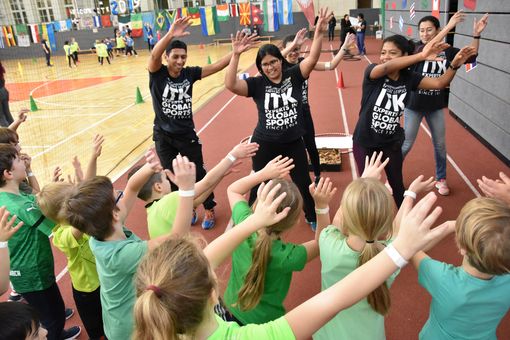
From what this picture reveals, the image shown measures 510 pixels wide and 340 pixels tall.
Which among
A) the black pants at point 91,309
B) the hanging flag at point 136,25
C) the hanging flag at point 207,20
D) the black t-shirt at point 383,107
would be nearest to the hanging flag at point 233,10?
the hanging flag at point 207,20

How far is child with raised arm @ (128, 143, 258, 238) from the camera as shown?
2465 millimetres

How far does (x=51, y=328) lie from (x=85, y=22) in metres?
34.4

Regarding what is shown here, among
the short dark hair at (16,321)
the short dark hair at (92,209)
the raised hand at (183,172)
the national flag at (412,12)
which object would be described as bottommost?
the short dark hair at (16,321)

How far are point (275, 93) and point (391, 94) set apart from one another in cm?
111

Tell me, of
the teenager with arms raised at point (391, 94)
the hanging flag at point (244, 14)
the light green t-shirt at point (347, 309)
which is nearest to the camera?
the light green t-shirt at point (347, 309)

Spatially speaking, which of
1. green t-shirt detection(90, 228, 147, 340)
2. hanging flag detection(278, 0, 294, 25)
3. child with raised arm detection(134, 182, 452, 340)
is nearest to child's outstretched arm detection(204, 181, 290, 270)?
child with raised arm detection(134, 182, 452, 340)

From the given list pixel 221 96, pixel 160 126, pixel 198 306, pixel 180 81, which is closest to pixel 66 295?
→ pixel 160 126

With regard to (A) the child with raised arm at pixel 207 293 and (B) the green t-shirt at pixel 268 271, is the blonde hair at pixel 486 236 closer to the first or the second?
(A) the child with raised arm at pixel 207 293

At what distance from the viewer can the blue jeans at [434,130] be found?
4.98 meters

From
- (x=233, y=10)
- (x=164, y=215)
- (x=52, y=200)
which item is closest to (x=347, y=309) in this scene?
(x=164, y=215)

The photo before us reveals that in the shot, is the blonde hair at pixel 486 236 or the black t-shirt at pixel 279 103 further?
the black t-shirt at pixel 279 103

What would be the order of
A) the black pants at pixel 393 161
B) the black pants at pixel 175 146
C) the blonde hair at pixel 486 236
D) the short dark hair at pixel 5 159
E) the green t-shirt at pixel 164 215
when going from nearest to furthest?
the blonde hair at pixel 486 236 < the green t-shirt at pixel 164 215 < the short dark hair at pixel 5 159 < the black pants at pixel 393 161 < the black pants at pixel 175 146

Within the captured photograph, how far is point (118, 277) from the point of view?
212cm

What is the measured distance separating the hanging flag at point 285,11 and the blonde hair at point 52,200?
2800 cm
